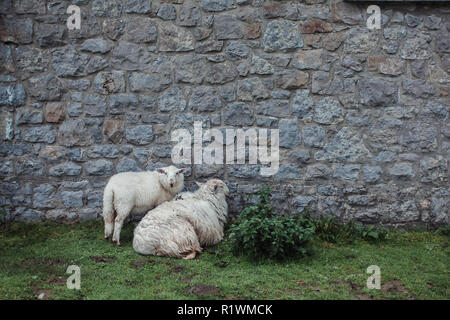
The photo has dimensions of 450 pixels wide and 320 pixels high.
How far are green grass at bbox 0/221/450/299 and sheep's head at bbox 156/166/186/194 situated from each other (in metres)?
0.88

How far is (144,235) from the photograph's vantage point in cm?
527

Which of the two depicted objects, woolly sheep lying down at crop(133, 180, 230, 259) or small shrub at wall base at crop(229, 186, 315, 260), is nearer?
small shrub at wall base at crop(229, 186, 315, 260)

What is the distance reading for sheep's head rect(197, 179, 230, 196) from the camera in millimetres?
5988

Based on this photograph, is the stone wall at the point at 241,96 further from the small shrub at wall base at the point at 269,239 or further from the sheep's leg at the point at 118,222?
the small shrub at wall base at the point at 269,239

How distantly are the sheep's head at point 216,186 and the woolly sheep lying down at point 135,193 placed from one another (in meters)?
0.34

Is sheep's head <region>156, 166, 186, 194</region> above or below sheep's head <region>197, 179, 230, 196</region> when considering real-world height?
above

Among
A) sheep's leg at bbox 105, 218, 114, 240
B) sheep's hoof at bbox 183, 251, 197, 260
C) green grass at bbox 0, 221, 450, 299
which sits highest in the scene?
sheep's leg at bbox 105, 218, 114, 240

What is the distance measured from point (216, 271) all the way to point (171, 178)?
1381 mm

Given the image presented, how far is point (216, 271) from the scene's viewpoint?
15.8 feet

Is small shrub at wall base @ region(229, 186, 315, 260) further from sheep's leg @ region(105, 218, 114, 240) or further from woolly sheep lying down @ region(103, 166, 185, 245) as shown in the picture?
sheep's leg @ region(105, 218, 114, 240)

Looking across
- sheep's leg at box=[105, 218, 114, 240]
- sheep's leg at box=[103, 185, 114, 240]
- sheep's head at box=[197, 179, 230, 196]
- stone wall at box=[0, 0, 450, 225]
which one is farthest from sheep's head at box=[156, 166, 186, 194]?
sheep's leg at box=[105, 218, 114, 240]

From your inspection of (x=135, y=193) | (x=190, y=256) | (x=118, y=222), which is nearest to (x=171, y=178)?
(x=135, y=193)

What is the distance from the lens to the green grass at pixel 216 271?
4297 millimetres

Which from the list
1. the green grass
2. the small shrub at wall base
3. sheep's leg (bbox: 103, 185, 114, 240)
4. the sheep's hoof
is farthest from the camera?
sheep's leg (bbox: 103, 185, 114, 240)
